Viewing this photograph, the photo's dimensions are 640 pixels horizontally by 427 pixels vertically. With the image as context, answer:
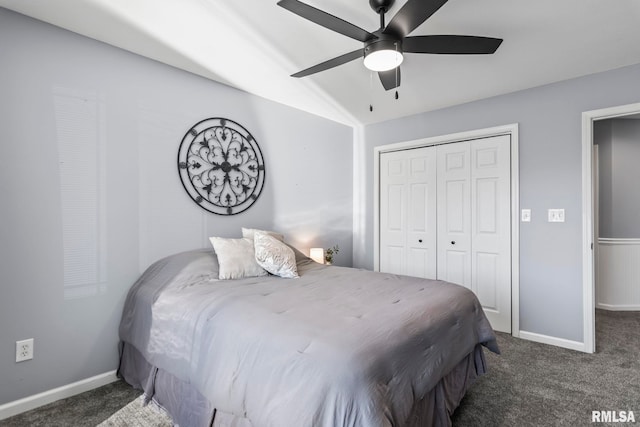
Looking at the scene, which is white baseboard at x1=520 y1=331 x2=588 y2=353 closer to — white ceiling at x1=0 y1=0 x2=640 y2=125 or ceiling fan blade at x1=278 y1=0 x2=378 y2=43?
white ceiling at x1=0 y1=0 x2=640 y2=125

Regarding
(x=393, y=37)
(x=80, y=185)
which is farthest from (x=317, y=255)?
(x=393, y=37)

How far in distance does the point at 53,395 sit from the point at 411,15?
9.91ft

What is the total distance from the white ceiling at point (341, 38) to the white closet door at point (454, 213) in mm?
707

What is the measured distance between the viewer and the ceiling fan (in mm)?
1570

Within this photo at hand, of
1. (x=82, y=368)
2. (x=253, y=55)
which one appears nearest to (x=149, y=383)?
(x=82, y=368)

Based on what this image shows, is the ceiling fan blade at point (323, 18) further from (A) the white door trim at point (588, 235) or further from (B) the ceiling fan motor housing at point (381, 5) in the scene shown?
(A) the white door trim at point (588, 235)

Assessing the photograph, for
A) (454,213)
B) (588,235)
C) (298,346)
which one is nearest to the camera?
(298,346)

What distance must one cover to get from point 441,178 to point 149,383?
3310mm

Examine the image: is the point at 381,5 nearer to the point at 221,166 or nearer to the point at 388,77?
the point at 388,77

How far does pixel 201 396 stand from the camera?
1.62 m

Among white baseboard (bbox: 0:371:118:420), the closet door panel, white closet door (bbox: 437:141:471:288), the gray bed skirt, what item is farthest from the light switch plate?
white baseboard (bbox: 0:371:118:420)

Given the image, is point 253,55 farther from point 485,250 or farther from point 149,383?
point 485,250

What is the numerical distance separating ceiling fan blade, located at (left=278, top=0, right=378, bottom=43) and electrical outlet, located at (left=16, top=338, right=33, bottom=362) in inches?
95.2

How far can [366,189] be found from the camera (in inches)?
173
